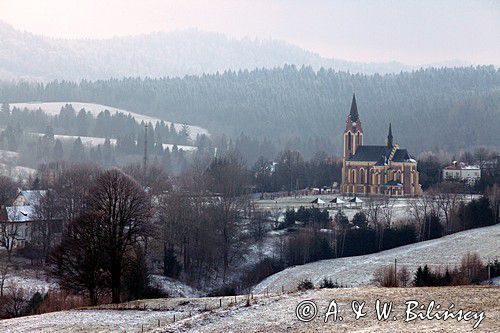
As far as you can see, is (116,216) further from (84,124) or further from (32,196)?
(84,124)

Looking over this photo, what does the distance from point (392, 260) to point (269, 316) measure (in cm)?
3243

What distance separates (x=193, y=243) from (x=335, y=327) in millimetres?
38968

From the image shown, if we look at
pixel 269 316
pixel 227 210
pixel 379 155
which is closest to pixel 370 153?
pixel 379 155

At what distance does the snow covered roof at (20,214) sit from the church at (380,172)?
188 ft

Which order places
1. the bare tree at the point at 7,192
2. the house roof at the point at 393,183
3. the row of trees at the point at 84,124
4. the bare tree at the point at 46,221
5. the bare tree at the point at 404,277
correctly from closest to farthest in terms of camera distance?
the bare tree at the point at 404,277, the bare tree at the point at 46,221, the bare tree at the point at 7,192, the house roof at the point at 393,183, the row of trees at the point at 84,124

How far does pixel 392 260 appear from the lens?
57.1 meters

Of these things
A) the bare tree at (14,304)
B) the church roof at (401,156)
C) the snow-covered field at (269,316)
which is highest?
the church roof at (401,156)

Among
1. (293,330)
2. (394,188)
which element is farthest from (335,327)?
(394,188)

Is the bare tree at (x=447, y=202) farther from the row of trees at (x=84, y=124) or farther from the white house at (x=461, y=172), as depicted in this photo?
the row of trees at (x=84, y=124)

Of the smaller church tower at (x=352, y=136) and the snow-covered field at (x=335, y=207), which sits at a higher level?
the smaller church tower at (x=352, y=136)

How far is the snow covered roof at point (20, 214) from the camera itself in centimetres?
6341

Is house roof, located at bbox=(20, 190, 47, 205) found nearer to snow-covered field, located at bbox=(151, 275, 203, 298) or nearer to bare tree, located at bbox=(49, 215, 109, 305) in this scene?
snow-covered field, located at bbox=(151, 275, 203, 298)

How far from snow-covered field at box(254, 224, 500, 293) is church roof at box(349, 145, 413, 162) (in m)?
50.4

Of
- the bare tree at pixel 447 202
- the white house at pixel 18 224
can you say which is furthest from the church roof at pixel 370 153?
the white house at pixel 18 224
